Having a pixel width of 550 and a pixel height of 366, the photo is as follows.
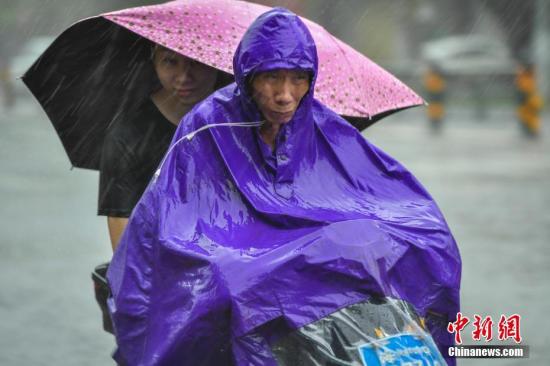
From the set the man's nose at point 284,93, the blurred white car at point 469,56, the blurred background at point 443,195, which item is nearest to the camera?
the man's nose at point 284,93

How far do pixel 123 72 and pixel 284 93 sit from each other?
141 centimetres

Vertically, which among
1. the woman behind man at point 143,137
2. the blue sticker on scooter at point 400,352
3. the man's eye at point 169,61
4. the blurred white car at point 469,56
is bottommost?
the blurred white car at point 469,56

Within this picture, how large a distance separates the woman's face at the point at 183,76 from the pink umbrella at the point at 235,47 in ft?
0.33

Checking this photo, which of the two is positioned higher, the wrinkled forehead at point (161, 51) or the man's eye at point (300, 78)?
the man's eye at point (300, 78)

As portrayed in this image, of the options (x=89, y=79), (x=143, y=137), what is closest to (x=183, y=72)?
(x=143, y=137)

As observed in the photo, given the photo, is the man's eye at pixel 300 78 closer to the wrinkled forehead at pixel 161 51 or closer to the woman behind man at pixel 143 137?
the woman behind man at pixel 143 137

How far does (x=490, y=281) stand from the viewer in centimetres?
863

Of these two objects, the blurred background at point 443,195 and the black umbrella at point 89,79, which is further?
the blurred background at point 443,195

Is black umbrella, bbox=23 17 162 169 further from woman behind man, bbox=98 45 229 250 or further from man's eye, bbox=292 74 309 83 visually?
man's eye, bbox=292 74 309 83

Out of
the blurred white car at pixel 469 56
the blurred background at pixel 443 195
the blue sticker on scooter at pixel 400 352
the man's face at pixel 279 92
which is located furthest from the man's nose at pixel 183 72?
the blurred white car at pixel 469 56

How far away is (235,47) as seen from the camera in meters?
4.40

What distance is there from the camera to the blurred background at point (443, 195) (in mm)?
7387

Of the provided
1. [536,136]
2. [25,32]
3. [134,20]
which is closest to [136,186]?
[134,20]

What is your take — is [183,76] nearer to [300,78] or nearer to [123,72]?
[123,72]
